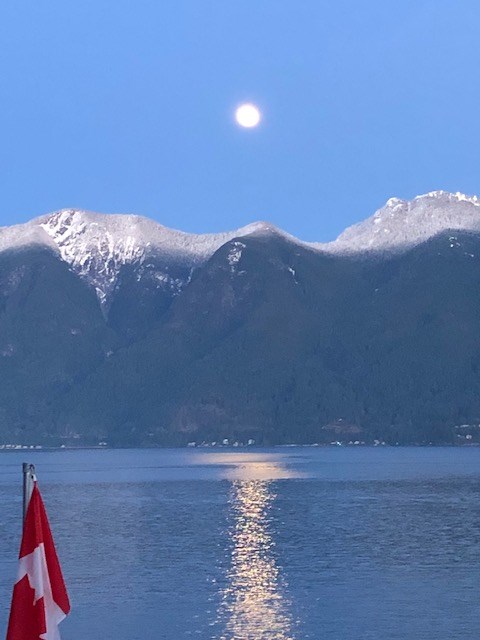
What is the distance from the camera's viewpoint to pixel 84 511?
534ft

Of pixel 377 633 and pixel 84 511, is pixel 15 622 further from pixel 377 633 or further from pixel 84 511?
pixel 84 511

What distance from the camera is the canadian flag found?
28.8m

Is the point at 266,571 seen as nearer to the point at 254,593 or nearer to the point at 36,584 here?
the point at 254,593

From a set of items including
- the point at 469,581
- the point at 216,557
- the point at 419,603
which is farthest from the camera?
the point at 216,557

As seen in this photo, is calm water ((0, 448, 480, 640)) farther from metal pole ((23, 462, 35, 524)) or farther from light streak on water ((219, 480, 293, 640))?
metal pole ((23, 462, 35, 524))

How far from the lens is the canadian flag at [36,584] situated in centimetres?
2878

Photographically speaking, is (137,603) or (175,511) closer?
(137,603)

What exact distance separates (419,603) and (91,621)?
20.1m

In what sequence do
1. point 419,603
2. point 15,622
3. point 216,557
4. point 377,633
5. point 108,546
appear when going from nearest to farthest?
Result: point 15,622 < point 377,633 < point 419,603 < point 216,557 < point 108,546

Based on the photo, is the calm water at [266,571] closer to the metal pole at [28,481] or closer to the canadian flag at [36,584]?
the canadian flag at [36,584]

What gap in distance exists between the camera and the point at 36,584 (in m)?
28.9

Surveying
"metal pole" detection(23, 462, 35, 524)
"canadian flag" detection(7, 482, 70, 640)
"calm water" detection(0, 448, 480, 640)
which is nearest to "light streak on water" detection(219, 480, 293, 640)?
"calm water" detection(0, 448, 480, 640)

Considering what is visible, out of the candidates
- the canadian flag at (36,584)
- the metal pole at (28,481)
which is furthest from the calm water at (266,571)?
the metal pole at (28,481)

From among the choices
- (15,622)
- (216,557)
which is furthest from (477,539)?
(15,622)
